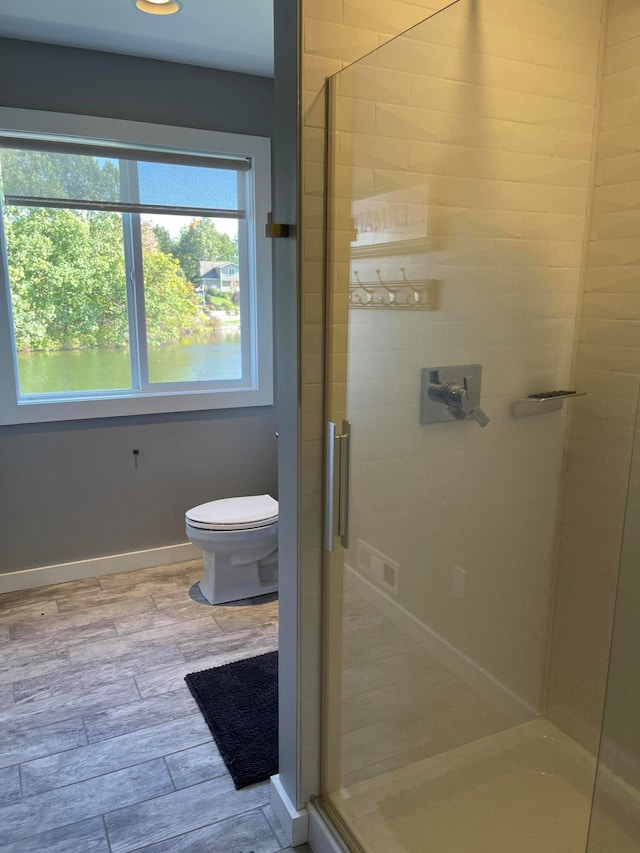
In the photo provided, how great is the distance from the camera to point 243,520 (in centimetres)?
302

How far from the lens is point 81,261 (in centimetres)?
313

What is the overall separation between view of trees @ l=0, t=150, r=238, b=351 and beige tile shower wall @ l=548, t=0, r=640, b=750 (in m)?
2.15

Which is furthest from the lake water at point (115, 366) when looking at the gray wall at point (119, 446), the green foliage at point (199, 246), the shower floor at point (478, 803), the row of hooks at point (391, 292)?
the shower floor at point (478, 803)

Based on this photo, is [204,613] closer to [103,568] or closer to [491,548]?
[103,568]

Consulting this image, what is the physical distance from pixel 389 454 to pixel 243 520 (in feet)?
4.96

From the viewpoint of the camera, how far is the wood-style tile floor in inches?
71.0

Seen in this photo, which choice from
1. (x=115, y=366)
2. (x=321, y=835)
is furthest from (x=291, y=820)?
(x=115, y=366)

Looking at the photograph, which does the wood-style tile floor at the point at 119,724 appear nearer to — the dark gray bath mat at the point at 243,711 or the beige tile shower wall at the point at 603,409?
the dark gray bath mat at the point at 243,711

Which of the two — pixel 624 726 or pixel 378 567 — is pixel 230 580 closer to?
pixel 378 567

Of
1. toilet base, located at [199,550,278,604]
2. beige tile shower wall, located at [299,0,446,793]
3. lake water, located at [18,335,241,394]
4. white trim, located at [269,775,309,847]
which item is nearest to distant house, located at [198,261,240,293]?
lake water, located at [18,335,241,394]

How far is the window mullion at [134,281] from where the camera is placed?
124 inches

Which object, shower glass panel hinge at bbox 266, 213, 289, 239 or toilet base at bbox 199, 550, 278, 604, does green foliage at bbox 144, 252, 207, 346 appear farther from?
shower glass panel hinge at bbox 266, 213, 289, 239

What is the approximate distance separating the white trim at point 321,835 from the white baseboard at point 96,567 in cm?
196

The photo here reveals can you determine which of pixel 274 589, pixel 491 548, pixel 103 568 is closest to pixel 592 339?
pixel 491 548
